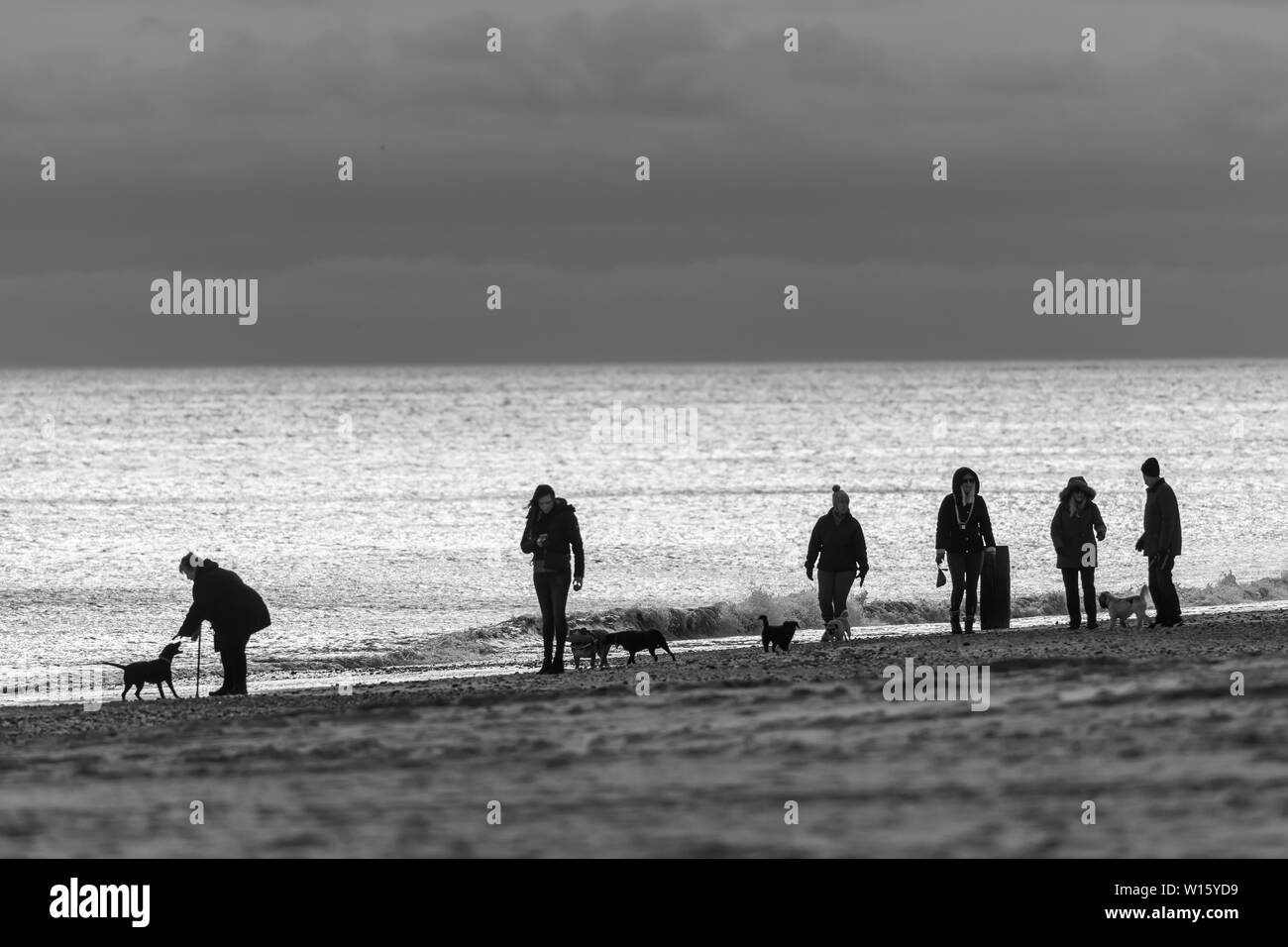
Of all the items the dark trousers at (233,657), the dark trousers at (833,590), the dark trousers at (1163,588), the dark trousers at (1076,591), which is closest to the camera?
the dark trousers at (233,657)

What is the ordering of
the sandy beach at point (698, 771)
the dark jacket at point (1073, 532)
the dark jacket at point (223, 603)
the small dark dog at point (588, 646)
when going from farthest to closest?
the dark jacket at point (1073, 532) → the small dark dog at point (588, 646) → the dark jacket at point (223, 603) → the sandy beach at point (698, 771)

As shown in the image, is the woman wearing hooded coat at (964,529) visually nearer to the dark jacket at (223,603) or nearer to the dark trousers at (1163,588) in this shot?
the dark trousers at (1163,588)

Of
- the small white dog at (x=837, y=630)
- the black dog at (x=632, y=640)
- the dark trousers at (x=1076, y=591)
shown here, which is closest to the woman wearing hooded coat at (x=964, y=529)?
the dark trousers at (x=1076, y=591)

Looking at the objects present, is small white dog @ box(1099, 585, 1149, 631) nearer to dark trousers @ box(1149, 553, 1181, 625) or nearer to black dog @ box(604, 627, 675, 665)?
dark trousers @ box(1149, 553, 1181, 625)

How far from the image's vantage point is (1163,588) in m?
16.1

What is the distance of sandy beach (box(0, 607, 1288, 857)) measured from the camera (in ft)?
24.1

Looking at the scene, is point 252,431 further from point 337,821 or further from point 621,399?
point 337,821

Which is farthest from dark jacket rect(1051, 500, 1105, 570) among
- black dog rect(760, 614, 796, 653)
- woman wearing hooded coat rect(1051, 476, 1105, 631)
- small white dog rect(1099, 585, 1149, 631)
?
black dog rect(760, 614, 796, 653)

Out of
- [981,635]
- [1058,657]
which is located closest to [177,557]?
[981,635]

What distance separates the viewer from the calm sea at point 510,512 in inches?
1061

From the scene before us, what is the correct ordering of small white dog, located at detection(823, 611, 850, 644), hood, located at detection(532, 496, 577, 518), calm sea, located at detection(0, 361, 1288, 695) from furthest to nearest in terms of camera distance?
calm sea, located at detection(0, 361, 1288, 695)
small white dog, located at detection(823, 611, 850, 644)
hood, located at detection(532, 496, 577, 518)

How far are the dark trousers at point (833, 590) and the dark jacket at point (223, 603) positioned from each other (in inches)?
221

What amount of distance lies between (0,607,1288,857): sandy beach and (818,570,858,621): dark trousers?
14.9 ft

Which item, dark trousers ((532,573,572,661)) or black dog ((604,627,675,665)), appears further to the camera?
black dog ((604,627,675,665))
